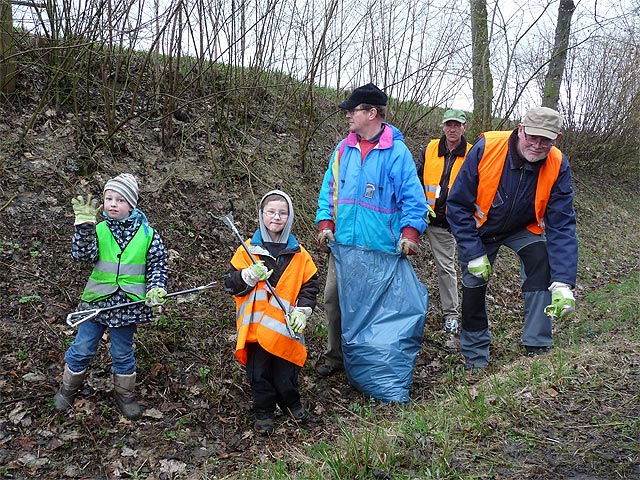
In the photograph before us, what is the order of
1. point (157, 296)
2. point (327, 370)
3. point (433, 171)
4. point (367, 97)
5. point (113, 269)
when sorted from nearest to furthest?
point (157, 296), point (113, 269), point (367, 97), point (327, 370), point (433, 171)

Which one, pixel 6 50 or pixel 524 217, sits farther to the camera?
pixel 6 50

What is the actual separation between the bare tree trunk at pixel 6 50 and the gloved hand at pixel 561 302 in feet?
16.0

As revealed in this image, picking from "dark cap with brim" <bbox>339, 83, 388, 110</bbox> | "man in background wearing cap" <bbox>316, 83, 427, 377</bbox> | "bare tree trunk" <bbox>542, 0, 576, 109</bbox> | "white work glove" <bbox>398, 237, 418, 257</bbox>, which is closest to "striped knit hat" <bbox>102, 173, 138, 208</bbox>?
"man in background wearing cap" <bbox>316, 83, 427, 377</bbox>

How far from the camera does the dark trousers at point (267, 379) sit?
149 inches

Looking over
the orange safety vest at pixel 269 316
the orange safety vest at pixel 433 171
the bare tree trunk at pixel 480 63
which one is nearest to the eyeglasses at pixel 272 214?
the orange safety vest at pixel 269 316

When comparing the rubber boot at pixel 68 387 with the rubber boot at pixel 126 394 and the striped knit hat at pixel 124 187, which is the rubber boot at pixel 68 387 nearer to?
the rubber boot at pixel 126 394

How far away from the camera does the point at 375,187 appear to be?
165 inches

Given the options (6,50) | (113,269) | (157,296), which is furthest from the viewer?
(6,50)

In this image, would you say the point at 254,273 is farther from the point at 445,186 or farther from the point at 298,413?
the point at 445,186

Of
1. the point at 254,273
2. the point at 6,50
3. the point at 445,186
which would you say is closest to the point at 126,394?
the point at 254,273

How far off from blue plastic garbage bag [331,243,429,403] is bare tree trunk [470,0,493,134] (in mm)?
5959

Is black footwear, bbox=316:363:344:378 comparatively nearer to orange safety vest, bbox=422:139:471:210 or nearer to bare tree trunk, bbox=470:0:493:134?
orange safety vest, bbox=422:139:471:210

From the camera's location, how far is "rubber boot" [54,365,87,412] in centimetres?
365

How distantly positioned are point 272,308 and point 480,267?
158 centimetres
